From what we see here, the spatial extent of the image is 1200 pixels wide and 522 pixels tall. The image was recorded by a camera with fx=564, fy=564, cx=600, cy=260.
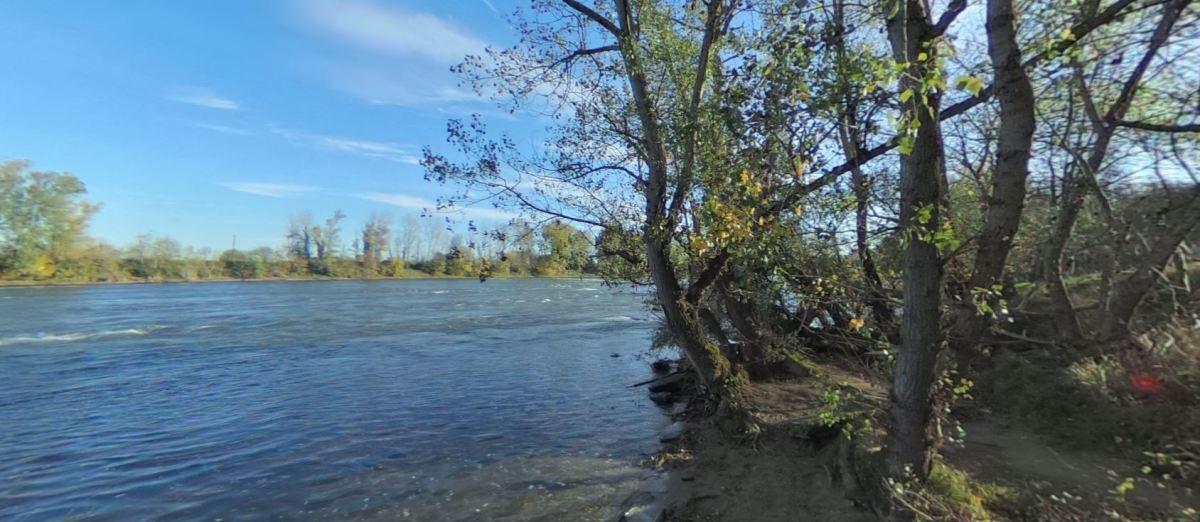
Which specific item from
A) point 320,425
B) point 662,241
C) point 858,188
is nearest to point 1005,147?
point 858,188

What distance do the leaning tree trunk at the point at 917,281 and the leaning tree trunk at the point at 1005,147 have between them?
1.16ft

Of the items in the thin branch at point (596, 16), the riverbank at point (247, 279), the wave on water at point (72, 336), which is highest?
the thin branch at point (596, 16)

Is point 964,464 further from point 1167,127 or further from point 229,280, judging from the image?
point 229,280

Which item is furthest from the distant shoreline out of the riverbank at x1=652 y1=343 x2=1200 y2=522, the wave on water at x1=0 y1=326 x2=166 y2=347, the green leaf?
the green leaf

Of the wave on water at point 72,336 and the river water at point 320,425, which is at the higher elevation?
the wave on water at point 72,336

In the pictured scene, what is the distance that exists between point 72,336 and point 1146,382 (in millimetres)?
37218

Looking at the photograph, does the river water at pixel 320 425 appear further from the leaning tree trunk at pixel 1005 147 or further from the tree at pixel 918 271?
the leaning tree trunk at pixel 1005 147

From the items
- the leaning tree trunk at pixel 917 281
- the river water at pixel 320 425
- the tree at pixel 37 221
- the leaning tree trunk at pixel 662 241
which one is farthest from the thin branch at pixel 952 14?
the tree at pixel 37 221

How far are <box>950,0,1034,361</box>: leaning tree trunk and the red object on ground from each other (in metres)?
3.90

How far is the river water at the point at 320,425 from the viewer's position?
8570 millimetres

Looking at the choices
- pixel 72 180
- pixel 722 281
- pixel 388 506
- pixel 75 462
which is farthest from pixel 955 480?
pixel 72 180

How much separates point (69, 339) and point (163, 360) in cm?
863

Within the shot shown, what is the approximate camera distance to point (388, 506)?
8.26m

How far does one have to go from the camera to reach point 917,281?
4.61 meters
